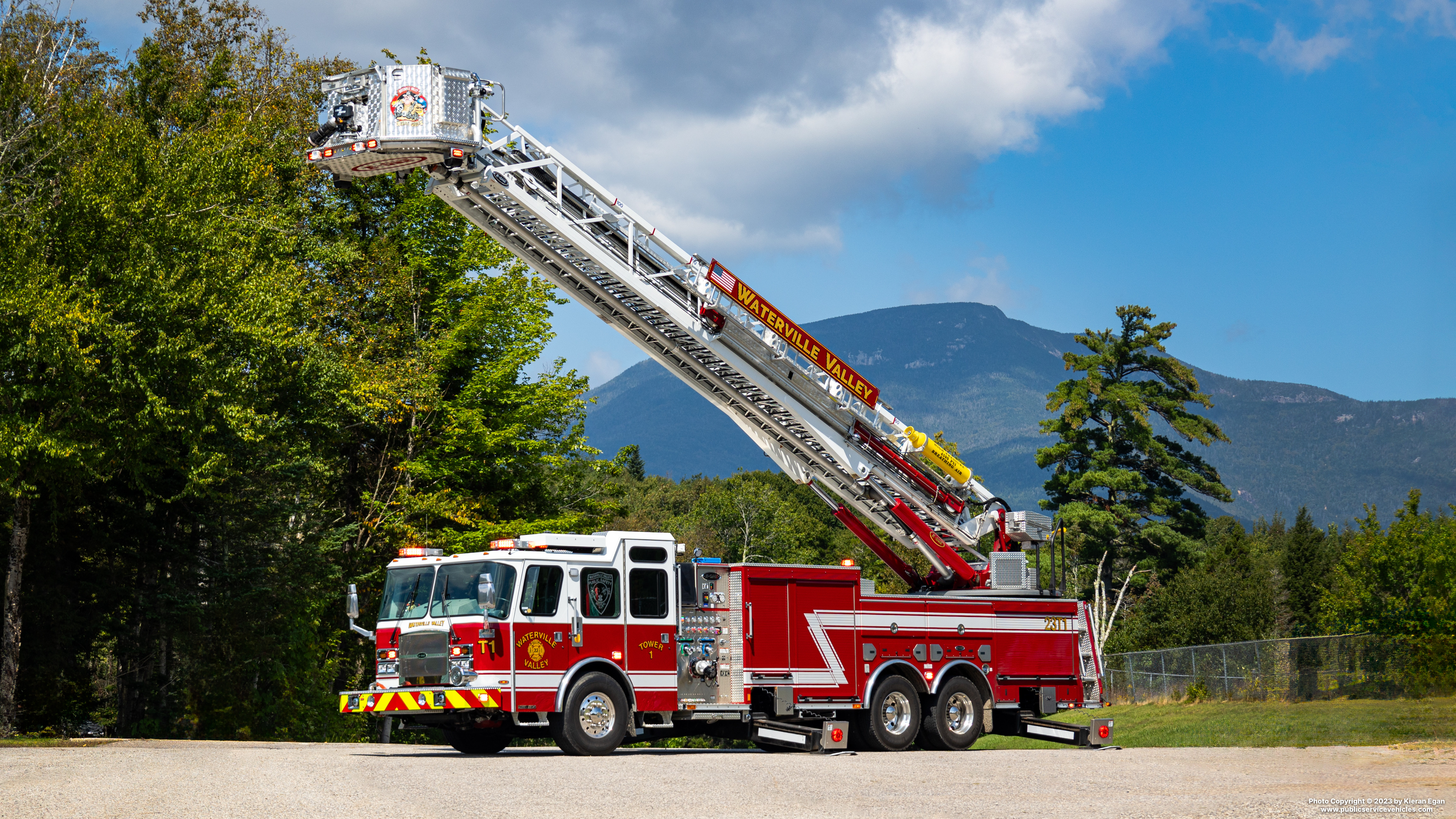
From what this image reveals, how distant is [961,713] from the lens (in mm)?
20000

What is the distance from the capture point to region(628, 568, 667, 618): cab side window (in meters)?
17.6

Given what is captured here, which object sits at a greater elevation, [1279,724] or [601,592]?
[601,592]

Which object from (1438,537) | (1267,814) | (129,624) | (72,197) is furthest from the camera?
(1438,537)

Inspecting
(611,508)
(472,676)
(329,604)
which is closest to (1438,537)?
(611,508)

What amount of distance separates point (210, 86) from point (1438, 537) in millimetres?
40292

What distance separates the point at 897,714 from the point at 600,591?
5.04 meters

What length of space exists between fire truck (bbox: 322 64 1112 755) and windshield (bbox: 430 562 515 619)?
0.03m

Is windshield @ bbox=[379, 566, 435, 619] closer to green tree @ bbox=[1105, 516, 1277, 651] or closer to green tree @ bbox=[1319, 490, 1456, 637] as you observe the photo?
green tree @ bbox=[1319, 490, 1456, 637]

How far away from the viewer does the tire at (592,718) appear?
16625 mm

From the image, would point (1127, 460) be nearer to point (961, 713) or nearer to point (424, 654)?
point (961, 713)

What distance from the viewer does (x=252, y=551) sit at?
28438mm

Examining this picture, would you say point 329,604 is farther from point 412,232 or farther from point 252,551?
point 412,232

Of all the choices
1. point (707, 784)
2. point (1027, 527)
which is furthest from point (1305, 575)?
point (707, 784)

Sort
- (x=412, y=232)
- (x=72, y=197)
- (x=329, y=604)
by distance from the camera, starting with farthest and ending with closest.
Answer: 1. (x=412, y=232)
2. (x=329, y=604)
3. (x=72, y=197)
